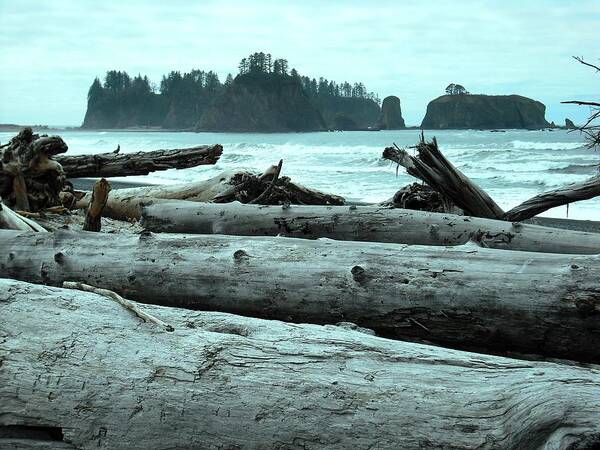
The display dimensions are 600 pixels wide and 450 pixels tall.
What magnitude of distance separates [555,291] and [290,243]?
56.1 inches

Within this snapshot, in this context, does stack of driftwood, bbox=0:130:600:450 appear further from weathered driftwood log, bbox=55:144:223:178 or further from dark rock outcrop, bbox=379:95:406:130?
dark rock outcrop, bbox=379:95:406:130

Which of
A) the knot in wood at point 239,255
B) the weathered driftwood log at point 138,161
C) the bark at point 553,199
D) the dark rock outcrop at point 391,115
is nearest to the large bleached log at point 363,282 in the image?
the knot in wood at point 239,255

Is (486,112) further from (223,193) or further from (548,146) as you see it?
(223,193)

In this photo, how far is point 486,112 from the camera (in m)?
85.4

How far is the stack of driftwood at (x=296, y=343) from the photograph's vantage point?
1854 mm

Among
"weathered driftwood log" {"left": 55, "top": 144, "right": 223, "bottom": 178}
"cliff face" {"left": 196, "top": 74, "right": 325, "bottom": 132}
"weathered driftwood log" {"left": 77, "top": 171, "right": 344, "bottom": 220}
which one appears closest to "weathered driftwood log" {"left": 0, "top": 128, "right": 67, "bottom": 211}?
"weathered driftwood log" {"left": 77, "top": 171, "right": 344, "bottom": 220}

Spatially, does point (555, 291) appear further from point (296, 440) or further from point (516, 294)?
point (296, 440)

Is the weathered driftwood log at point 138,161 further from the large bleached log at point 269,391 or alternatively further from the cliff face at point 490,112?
the cliff face at point 490,112

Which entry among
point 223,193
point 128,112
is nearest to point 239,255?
point 223,193

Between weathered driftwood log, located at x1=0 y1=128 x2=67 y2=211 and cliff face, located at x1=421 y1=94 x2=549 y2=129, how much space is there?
276 feet

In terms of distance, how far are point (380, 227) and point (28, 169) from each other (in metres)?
4.13

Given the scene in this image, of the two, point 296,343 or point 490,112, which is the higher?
point 490,112

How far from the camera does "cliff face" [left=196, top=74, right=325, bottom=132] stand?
95.2 meters

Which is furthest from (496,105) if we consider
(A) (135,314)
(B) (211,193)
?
(A) (135,314)
